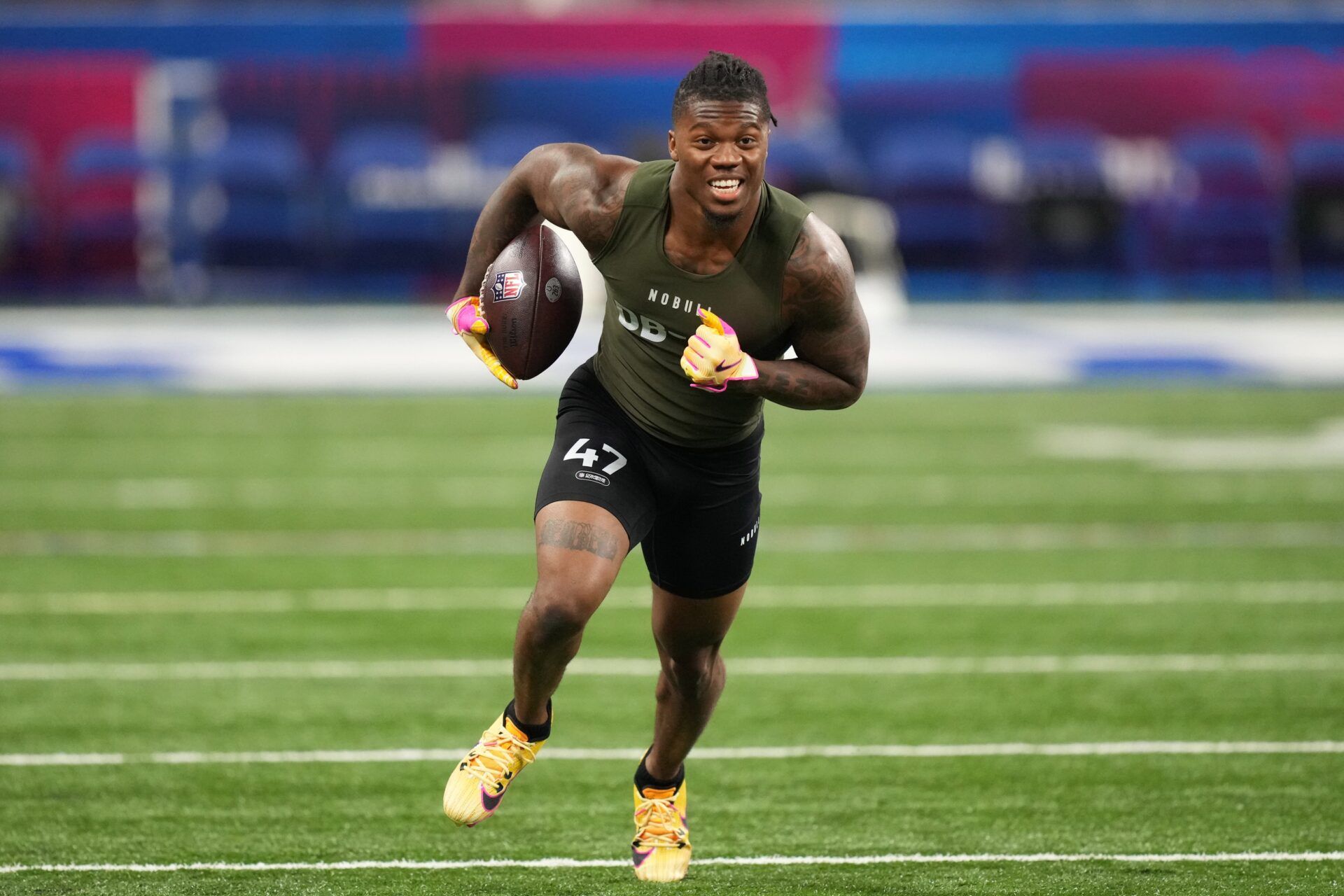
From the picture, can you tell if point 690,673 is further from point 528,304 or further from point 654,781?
point 528,304

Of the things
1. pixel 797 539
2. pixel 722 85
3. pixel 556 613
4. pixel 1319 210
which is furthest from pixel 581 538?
pixel 1319 210

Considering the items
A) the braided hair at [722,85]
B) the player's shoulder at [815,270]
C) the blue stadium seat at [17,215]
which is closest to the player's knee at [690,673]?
the player's shoulder at [815,270]

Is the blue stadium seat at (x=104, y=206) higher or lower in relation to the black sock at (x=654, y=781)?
higher

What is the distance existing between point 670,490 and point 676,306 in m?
0.48

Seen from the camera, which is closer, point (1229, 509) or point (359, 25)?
point (1229, 509)

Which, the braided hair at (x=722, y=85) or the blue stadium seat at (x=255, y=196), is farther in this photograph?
the blue stadium seat at (x=255, y=196)

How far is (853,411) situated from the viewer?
14961mm

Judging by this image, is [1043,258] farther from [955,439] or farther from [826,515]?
[826,515]

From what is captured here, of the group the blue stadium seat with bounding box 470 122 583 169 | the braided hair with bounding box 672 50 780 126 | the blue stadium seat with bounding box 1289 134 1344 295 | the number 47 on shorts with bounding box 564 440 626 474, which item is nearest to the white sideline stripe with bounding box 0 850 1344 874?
the number 47 on shorts with bounding box 564 440 626 474

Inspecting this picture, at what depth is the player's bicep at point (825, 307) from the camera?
4.38 m

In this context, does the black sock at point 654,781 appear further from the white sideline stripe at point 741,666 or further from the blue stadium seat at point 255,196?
the blue stadium seat at point 255,196

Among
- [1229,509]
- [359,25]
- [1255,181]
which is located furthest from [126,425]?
[1255,181]

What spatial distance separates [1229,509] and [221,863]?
24.4 feet

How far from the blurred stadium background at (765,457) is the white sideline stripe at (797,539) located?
45 mm
